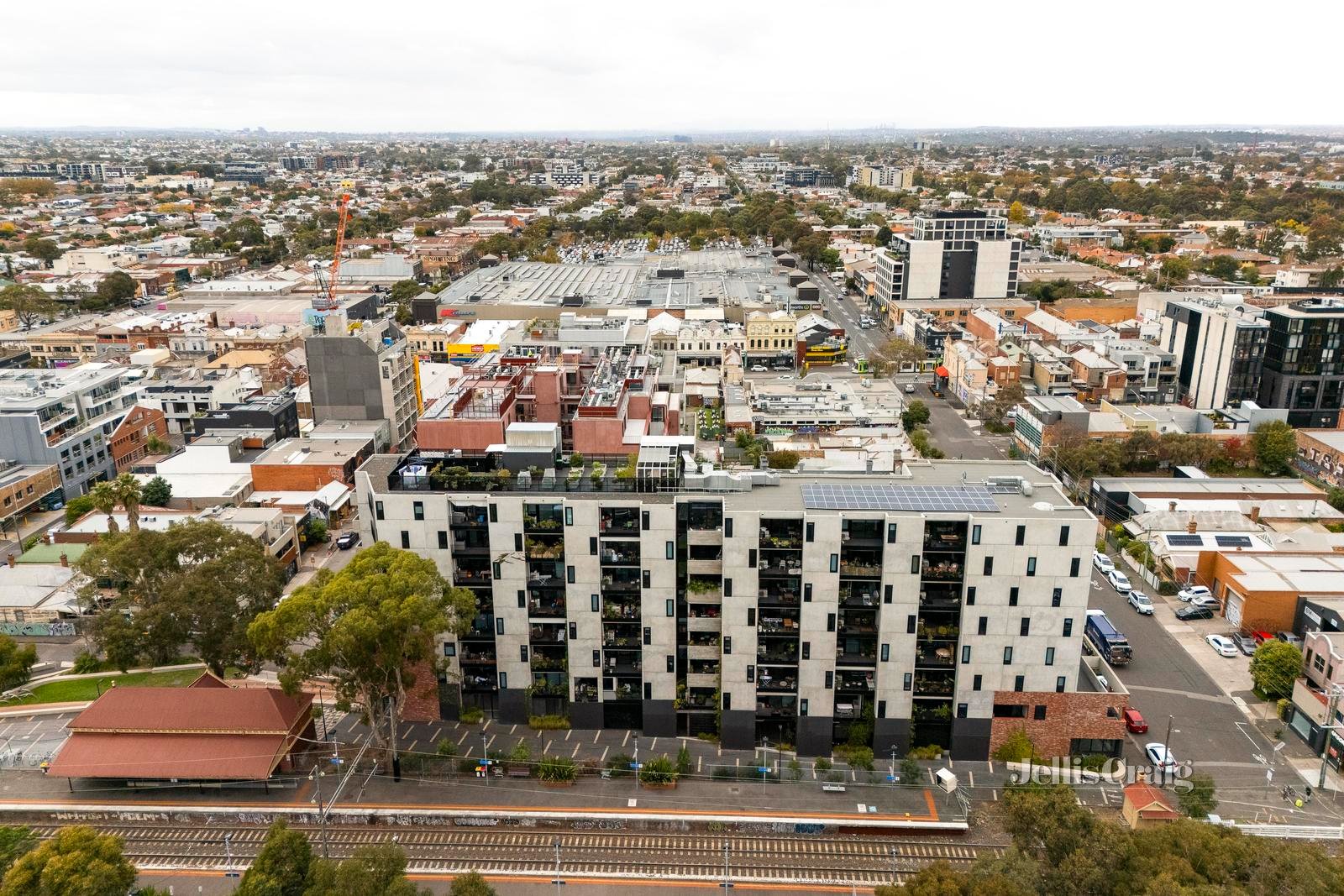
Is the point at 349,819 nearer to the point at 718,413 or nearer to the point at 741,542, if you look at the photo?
the point at 741,542

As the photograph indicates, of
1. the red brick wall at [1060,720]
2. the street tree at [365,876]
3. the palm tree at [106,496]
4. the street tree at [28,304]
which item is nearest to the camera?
the street tree at [365,876]

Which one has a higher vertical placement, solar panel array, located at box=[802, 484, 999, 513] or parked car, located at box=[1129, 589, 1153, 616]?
solar panel array, located at box=[802, 484, 999, 513]

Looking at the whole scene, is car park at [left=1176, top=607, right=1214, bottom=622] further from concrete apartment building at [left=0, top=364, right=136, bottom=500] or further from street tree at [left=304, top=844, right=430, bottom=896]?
concrete apartment building at [left=0, top=364, right=136, bottom=500]

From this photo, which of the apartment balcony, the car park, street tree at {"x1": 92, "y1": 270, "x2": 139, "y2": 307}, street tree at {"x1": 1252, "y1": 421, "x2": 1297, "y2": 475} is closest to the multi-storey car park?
the apartment balcony

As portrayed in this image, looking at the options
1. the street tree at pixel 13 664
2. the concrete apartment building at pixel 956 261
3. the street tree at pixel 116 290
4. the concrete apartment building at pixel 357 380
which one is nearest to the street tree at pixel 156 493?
the concrete apartment building at pixel 357 380

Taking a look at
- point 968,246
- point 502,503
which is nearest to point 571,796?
point 502,503

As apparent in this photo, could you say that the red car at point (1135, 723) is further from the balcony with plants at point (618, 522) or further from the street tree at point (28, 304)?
the street tree at point (28, 304)

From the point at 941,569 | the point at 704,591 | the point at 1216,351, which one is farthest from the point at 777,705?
the point at 1216,351
